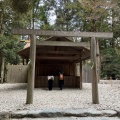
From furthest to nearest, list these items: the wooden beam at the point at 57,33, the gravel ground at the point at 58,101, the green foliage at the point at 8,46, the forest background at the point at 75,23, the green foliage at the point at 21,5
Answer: the forest background at the point at 75,23
the green foliage at the point at 8,46
the wooden beam at the point at 57,33
the green foliage at the point at 21,5
the gravel ground at the point at 58,101

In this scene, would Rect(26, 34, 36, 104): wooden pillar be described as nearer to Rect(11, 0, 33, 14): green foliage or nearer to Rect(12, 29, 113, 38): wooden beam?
Rect(12, 29, 113, 38): wooden beam

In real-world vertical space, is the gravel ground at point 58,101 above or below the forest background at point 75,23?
below

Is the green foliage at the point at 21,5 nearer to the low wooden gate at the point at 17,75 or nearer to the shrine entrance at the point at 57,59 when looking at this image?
the shrine entrance at the point at 57,59

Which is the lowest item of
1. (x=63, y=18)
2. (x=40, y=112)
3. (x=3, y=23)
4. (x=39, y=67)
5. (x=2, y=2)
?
(x=40, y=112)

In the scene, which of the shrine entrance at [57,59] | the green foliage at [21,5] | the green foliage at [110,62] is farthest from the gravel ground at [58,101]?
the green foliage at [110,62]

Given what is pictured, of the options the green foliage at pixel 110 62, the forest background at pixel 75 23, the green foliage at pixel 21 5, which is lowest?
the green foliage at pixel 110 62

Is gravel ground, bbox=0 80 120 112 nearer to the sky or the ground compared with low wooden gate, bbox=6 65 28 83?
nearer to the ground

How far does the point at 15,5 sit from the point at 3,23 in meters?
11.7

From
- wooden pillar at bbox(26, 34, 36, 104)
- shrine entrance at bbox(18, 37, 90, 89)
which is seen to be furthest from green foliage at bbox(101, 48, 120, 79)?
wooden pillar at bbox(26, 34, 36, 104)

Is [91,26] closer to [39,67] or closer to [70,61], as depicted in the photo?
[70,61]

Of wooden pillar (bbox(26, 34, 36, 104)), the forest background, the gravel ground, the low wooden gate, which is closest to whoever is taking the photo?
the gravel ground

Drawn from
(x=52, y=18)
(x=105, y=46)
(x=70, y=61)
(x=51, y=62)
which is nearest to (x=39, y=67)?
(x=51, y=62)

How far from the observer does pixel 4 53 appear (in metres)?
16.2

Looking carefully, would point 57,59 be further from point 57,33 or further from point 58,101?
point 57,33
